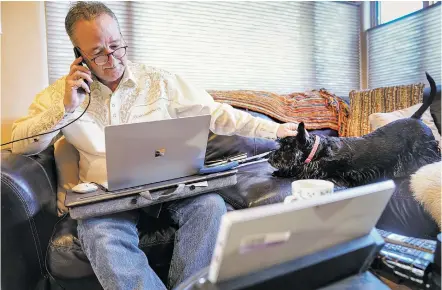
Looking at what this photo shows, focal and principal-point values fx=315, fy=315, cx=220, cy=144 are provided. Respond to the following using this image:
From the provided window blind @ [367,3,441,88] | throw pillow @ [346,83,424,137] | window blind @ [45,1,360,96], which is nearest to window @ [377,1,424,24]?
window blind @ [367,3,441,88]

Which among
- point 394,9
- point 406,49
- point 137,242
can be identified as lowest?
point 137,242

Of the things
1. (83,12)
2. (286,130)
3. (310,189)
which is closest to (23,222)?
(83,12)

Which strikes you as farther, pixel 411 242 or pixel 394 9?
pixel 394 9

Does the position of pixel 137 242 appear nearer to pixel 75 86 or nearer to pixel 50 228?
pixel 50 228

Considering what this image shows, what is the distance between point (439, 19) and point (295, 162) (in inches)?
69.6

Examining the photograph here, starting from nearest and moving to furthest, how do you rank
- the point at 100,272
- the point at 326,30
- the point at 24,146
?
the point at 100,272
the point at 24,146
the point at 326,30

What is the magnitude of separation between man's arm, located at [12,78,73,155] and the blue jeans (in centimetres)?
36

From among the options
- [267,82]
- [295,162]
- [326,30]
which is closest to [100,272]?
[295,162]

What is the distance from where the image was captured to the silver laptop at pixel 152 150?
2.66ft

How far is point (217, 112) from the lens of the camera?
1.28 metres

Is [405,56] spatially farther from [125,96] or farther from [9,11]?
[9,11]

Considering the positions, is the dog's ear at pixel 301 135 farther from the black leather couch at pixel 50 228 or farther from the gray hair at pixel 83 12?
the gray hair at pixel 83 12

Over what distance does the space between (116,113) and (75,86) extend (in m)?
0.19

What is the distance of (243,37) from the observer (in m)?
2.26
